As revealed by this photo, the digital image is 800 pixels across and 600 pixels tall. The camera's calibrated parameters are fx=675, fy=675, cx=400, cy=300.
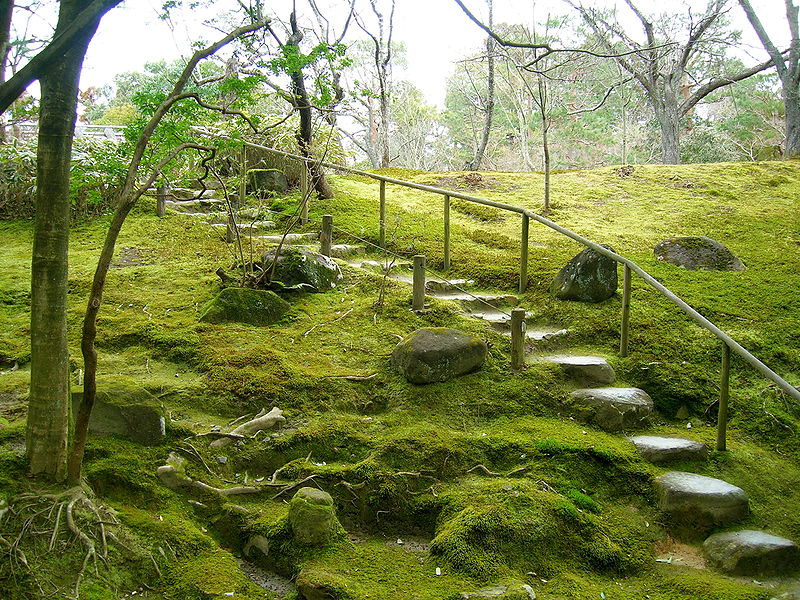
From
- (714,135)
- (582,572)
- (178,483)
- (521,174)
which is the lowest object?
(582,572)

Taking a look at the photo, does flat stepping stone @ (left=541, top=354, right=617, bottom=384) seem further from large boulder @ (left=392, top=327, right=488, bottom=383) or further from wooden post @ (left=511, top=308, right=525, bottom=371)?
large boulder @ (left=392, top=327, right=488, bottom=383)

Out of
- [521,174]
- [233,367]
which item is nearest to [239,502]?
[233,367]

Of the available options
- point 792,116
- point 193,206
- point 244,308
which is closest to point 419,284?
point 244,308

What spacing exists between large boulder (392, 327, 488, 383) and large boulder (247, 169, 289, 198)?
480cm

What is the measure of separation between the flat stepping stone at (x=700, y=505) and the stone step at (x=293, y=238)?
5190 mm

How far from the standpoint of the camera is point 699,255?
24.6 ft

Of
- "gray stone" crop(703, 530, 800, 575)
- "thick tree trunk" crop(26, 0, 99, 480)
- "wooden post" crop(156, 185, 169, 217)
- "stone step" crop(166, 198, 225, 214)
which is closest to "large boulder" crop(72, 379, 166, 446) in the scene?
"thick tree trunk" crop(26, 0, 99, 480)

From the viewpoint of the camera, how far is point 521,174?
12359 millimetres

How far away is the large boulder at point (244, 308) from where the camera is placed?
5.96 metres

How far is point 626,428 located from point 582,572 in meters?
1.60

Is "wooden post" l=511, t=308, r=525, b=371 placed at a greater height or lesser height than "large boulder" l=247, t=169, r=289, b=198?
lesser

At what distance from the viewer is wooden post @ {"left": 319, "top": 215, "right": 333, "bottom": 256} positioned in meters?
7.45

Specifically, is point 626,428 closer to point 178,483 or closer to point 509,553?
point 509,553

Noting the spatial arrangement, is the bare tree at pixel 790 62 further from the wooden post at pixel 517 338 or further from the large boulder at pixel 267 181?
the wooden post at pixel 517 338
